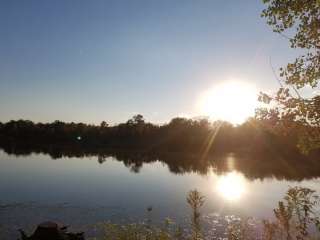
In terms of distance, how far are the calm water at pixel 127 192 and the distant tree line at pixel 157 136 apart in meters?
38.4

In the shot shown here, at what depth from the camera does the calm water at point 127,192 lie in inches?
1089

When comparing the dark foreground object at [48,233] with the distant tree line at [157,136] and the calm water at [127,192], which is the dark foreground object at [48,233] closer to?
the calm water at [127,192]

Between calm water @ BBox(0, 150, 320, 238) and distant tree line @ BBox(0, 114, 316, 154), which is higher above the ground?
distant tree line @ BBox(0, 114, 316, 154)

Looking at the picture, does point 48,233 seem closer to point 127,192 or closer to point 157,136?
point 127,192

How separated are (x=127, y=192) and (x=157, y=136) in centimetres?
9303

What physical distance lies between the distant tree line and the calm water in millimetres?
38427

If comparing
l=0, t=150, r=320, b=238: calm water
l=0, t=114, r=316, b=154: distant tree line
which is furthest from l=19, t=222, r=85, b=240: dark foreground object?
l=0, t=114, r=316, b=154: distant tree line

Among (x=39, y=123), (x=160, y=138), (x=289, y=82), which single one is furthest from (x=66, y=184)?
(x=39, y=123)

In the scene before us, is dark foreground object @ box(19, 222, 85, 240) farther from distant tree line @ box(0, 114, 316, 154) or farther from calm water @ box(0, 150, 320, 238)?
distant tree line @ box(0, 114, 316, 154)

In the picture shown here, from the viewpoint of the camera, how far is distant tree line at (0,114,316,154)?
340 feet

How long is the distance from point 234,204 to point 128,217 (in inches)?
483

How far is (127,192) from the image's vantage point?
3853 cm

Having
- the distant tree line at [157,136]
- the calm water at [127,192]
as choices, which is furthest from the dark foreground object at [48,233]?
the distant tree line at [157,136]

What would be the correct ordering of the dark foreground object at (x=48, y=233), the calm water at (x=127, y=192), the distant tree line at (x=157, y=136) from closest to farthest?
the dark foreground object at (x=48, y=233), the calm water at (x=127, y=192), the distant tree line at (x=157, y=136)
